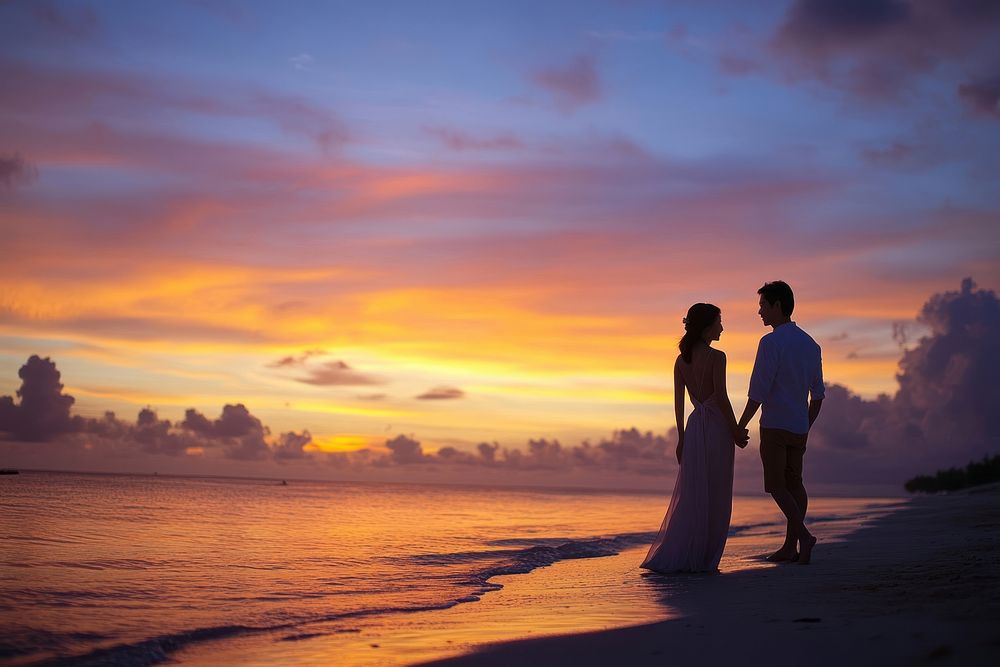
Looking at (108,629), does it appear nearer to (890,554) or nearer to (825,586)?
(825,586)

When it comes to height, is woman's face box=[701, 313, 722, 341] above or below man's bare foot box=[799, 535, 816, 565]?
above

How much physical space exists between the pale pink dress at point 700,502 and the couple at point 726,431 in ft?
0.03

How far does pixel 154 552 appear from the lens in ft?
37.1

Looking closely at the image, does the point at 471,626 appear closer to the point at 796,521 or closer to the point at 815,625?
the point at 815,625

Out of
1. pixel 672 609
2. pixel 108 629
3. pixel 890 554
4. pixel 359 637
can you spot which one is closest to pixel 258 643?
pixel 359 637

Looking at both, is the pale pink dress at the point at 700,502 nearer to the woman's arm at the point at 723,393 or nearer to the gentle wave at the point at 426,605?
the woman's arm at the point at 723,393

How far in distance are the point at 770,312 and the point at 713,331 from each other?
2.00ft

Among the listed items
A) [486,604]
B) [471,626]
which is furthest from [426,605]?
[471,626]

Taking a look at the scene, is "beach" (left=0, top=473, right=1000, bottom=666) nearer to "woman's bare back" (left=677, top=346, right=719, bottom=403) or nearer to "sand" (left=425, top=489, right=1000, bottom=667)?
"sand" (left=425, top=489, right=1000, bottom=667)

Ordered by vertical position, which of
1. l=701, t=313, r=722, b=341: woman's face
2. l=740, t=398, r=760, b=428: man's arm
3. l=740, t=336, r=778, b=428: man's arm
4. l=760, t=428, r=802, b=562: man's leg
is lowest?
l=760, t=428, r=802, b=562: man's leg

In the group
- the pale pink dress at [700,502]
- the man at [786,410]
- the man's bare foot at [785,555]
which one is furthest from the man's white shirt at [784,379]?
the man's bare foot at [785,555]

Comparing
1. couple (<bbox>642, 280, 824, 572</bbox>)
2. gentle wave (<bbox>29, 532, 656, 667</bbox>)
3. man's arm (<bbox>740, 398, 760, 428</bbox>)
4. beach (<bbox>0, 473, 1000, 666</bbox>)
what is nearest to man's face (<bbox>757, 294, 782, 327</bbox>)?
couple (<bbox>642, 280, 824, 572</bbox>)

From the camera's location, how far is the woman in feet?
26.2

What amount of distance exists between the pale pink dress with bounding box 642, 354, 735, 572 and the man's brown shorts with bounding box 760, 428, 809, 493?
362mm
